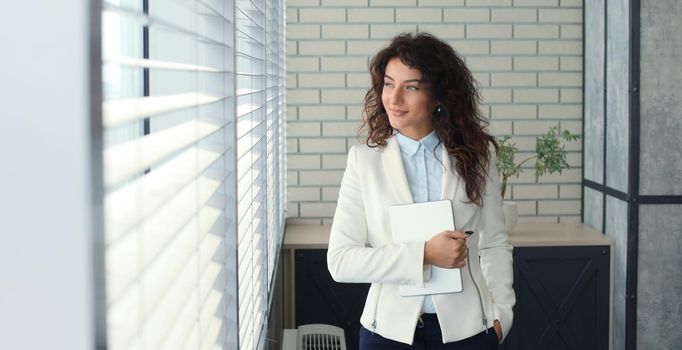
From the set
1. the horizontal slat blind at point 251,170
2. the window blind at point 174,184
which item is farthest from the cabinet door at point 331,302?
the window blind at point 174,184

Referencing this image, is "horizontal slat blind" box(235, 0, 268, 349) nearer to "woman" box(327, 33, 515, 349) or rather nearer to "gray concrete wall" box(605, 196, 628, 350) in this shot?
"woman" box(327, 33, 515, 349)

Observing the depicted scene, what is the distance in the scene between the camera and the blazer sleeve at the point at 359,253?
110 inches

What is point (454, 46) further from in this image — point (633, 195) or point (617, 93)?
point (633, 195)

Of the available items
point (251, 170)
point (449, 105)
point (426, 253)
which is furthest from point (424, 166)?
point (251, 170)

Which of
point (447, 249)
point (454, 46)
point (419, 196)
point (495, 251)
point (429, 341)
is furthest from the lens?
point (454, 46)

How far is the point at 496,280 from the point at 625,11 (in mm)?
2359

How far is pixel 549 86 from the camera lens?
18.6 feet

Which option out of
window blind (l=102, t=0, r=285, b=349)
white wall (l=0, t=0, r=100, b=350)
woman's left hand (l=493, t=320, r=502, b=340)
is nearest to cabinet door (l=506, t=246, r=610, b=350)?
woman's left hand (l=493, t=320, r=502, b=340)

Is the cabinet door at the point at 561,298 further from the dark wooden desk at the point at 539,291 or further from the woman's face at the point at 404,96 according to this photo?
the woman's face at the point at 404,96

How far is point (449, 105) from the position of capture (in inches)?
116

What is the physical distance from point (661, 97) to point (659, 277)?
89cm

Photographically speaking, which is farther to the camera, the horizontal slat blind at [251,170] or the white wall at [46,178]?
the horizontal slat blind at [251,170]

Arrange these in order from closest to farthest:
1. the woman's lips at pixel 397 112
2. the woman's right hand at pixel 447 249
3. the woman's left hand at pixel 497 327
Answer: the woman's right hand at pixel 447 249 < the woman's lips at pixel 397 112 < the woman's left hand at pixel 497 327

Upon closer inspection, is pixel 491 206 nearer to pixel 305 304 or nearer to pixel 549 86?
pixel 305 304
